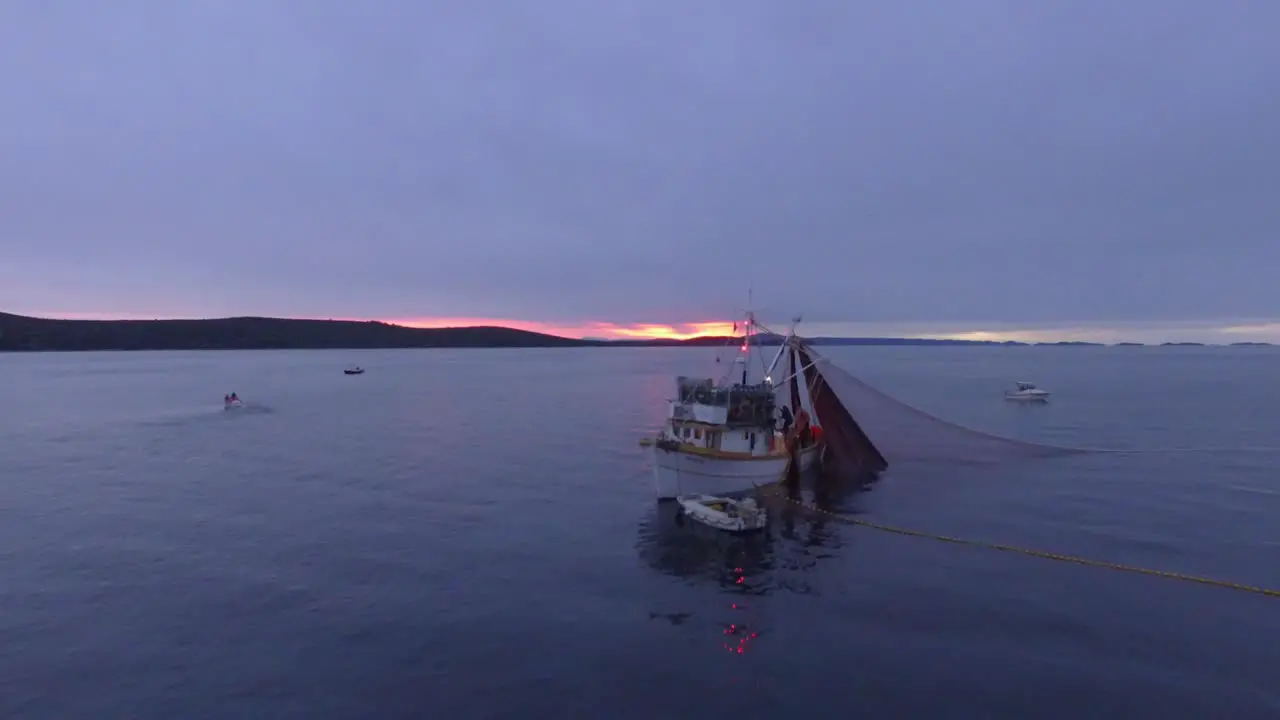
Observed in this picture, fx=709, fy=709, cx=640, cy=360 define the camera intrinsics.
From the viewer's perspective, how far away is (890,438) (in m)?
72.1

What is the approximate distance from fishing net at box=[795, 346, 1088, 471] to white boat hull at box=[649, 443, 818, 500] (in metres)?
11.9

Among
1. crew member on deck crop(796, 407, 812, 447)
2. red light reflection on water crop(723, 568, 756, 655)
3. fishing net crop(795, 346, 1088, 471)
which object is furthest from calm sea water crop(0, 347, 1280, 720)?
crew member on deck crop(796, 407, 812, 447)

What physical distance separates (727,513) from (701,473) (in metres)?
4.65

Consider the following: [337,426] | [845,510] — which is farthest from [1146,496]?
[337,426]

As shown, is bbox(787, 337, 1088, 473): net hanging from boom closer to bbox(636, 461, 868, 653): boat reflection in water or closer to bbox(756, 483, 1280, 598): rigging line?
bbox(636, 461, 868, 653): boat reflection in water

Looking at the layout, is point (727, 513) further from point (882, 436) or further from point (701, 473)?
point (882, 436)

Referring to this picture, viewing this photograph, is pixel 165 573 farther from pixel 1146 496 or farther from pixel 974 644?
pixel 1146 496

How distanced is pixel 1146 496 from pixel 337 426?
255ft

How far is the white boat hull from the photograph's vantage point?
4253 centimetres

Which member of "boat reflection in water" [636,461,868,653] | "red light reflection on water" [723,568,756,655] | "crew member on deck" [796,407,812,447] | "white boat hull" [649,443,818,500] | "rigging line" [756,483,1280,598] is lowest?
"red light reflection on water" [723,568,756,655]

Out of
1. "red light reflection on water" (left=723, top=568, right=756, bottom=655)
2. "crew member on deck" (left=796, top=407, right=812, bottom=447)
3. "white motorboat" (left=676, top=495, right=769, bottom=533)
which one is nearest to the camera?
"red light reflection on water" (left=723, top=568, right=756, bottom=655)

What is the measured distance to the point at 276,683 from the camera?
22297 millimetres

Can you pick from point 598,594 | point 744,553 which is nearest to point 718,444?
point 744,553

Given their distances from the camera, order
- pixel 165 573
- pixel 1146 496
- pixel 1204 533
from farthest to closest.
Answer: pixel 1146 496 < pixel 1204 533 < pixel 165 573
